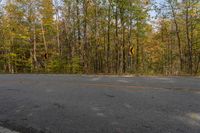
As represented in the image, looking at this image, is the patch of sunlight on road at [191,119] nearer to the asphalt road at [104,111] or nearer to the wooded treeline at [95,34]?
the asphalt road at [104,111]

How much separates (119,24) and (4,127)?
75.4 feet

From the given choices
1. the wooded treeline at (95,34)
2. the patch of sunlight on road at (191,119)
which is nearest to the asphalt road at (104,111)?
the patch of sunlight on road at (191,119)

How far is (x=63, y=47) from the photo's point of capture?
3591 cm

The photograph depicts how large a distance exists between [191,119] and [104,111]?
1.70m

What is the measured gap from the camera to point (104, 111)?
554 cm

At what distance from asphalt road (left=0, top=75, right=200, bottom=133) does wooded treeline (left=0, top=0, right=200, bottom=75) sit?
1548cm

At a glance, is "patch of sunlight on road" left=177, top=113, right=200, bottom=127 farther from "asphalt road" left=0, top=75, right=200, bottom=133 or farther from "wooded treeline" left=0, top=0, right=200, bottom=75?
"wooded treeline" left=0, top=0, right=200, bottom=75

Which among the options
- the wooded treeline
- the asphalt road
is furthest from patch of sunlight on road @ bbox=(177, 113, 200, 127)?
the wooded treeline

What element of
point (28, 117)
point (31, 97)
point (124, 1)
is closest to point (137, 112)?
point (28, 117)

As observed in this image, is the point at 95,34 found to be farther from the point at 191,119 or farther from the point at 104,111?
the point at 191,119

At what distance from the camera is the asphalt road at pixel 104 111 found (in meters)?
4.56

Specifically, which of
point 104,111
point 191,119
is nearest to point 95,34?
point 104,111

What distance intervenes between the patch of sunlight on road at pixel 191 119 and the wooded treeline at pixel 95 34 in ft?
56.2

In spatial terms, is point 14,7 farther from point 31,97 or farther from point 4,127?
point 4,127
